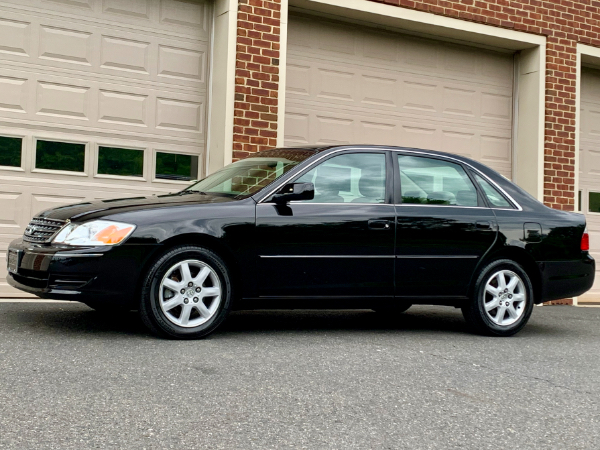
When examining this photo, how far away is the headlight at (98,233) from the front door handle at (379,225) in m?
1.91

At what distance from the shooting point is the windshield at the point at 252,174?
22.1 ft

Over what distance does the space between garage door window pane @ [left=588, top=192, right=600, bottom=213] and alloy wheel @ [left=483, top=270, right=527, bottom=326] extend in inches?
245

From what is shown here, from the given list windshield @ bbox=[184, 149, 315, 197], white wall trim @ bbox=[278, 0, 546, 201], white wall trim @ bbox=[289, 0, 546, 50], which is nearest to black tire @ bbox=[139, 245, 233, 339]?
windshield @ bbox=[184, 149, 315, 197]

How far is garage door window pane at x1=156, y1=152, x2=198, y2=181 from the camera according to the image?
32.6 feet

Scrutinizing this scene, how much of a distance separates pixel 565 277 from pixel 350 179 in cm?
222

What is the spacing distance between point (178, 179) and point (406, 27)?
3.87m

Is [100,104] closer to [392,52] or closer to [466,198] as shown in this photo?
[392,52]

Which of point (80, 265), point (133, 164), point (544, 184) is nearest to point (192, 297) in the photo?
point (80, 265)

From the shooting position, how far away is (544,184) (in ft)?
40.0

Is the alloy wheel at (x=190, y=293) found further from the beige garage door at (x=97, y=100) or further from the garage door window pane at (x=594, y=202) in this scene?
the garage door window pane at (x=594, y=202)

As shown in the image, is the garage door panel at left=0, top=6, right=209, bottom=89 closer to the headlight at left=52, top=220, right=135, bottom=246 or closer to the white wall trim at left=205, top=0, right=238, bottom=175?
the white wall trim at left=205, top=0, right=238, bottom=175

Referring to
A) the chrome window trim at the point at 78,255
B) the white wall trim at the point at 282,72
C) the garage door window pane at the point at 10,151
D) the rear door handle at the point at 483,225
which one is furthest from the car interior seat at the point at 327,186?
the garage door window pane at the point at 10,151

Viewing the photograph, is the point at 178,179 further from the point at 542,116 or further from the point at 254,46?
the point at 542,116

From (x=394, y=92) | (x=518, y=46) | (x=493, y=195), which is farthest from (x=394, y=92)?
(x=493, y=195)
